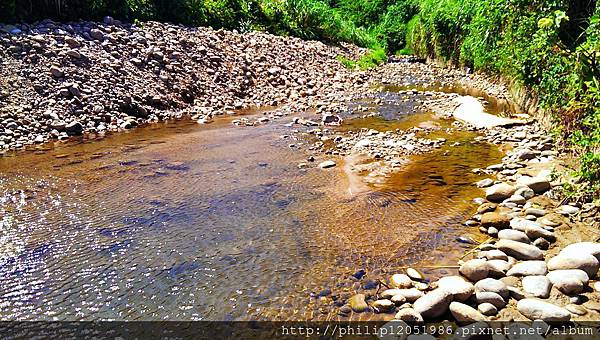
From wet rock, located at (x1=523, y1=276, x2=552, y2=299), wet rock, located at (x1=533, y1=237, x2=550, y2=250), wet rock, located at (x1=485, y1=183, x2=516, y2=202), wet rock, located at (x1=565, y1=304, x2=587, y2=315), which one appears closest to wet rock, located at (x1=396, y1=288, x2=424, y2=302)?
wet rock, located at (x1=523, y1=276, x2=552, y2=299)

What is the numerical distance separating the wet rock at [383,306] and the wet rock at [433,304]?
0.19 meters

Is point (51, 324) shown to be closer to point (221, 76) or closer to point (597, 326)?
point (597, 326)

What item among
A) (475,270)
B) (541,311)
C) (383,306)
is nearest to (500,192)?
(475,270)

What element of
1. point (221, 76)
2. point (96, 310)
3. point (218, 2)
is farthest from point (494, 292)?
point (218, 2)

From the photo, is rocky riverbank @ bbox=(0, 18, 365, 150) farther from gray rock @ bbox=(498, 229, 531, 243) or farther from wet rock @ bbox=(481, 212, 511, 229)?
gray rock @ bbox=(498, 229, 531, 243)

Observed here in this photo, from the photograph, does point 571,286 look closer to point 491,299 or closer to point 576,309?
point 576,309

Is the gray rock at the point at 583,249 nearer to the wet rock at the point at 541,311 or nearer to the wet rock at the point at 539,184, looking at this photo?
the wet rock at the point at 541,311

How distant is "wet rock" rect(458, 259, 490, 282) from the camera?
11.8 ft

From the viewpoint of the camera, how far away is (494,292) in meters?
3.30

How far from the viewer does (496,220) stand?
4598 mm

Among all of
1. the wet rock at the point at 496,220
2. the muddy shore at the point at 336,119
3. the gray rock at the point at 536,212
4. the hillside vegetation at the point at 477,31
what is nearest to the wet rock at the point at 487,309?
the muddy shore at the point at 336,119

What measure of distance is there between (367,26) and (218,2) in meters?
22.3

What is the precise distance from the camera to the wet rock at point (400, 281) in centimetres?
362

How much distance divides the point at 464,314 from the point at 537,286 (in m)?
0.77
